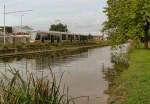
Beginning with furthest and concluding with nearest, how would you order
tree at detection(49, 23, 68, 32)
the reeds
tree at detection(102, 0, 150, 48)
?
tree at detection(49, 23, 68, 32) → tree at detection(102, 0, 150, 48) → the reeds

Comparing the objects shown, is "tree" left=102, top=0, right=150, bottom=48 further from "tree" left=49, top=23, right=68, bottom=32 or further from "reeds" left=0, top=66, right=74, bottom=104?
"tree" left=49, top=23, right=68, bottom=32

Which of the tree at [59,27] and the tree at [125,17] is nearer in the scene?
the tree at [125,17]

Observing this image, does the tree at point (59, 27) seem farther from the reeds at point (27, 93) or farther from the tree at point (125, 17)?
the reeds at point (27, 93)

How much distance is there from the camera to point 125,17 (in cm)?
4238

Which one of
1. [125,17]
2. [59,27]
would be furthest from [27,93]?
[59,27]

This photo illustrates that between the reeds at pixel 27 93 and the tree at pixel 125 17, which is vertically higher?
the tree at pixel 125 17

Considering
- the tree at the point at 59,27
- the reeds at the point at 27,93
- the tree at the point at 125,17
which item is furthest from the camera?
the tree at the point at 59,27

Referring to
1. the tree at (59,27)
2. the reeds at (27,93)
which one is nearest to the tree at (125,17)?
the reeds at (27,93)

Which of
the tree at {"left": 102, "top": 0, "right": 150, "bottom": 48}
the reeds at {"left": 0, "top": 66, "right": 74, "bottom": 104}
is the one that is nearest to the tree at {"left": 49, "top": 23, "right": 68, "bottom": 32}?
the tree at {"left": 102, "top": 0, "right": 150, "bottom": 48}

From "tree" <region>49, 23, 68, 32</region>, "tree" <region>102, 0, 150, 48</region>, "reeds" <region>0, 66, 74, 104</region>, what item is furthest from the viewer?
"tree" <region>49, 23, 68, 32</region>

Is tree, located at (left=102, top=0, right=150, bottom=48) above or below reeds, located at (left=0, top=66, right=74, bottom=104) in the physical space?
above

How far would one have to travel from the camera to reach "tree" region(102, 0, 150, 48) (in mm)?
42094

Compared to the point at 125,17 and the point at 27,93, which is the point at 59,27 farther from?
the point at 27,93

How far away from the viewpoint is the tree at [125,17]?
138 ft
